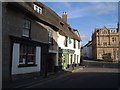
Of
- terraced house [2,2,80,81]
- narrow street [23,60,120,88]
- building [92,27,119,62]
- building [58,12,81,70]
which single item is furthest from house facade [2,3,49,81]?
building [92,27,119,62]

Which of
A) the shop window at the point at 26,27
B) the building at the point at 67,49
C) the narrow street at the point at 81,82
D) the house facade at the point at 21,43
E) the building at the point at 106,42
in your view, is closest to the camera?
the narrow street at the point at 81,82

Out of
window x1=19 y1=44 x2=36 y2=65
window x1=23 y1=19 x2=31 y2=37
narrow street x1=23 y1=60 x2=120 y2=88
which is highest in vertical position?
window x1=23 y1=19 x2=31 y2=37

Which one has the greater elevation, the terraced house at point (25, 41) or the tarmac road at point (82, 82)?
the terraced house at point (25, 41)

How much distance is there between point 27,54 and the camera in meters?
23.6

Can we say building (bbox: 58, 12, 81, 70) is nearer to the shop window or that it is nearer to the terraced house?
the terraced house

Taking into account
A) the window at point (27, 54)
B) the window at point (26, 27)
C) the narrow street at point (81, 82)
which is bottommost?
the narrow street at point (81, 82)

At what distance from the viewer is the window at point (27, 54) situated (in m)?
22.5

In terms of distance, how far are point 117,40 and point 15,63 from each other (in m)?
88.0

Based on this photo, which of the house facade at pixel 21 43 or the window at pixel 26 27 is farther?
the window at pixel 26 27

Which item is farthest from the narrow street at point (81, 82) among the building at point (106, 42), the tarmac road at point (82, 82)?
the building at point (106, 42)

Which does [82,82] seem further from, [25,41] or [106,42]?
[106,42]

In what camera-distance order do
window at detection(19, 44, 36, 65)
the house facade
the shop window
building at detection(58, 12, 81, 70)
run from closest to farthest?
1. the house facade
2. window at detection(19, 44, 36, 65)
3. the shop window
4. building at detection(58, 12, 81, 70)

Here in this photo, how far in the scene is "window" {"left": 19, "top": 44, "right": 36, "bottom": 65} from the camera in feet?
73.9

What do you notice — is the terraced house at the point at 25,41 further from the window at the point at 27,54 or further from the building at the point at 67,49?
the building at the point at 67,49
